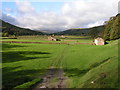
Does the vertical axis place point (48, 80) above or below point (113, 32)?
below

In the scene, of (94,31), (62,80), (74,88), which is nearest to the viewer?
(74,88)

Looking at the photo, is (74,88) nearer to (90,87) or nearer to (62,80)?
(90,87)

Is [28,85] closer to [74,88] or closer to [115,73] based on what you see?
[74,88]

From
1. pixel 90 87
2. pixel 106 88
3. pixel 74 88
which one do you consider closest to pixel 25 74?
pixel 74 88

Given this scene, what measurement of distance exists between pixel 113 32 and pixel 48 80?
1220 inches

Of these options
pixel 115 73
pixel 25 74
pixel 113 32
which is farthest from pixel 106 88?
pixel 113 32

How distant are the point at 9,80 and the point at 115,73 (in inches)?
444

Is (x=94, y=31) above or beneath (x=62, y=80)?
above

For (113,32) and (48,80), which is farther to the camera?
(113,32)

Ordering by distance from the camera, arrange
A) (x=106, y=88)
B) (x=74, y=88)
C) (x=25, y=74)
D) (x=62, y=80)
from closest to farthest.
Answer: (x=106, y=88) < (x=74, y=88) < (x=62, y=80) < (x=25, y=74)

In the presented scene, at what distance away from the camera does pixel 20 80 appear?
1485cm

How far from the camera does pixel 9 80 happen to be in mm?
14797

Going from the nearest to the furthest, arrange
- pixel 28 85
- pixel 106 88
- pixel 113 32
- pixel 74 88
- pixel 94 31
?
1. pixel 106 88
2. pixel 74 88
3. pixel 28 85
4. pixel 113 32
5. pixel 94 31

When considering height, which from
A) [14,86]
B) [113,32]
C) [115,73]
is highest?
[113,32]
